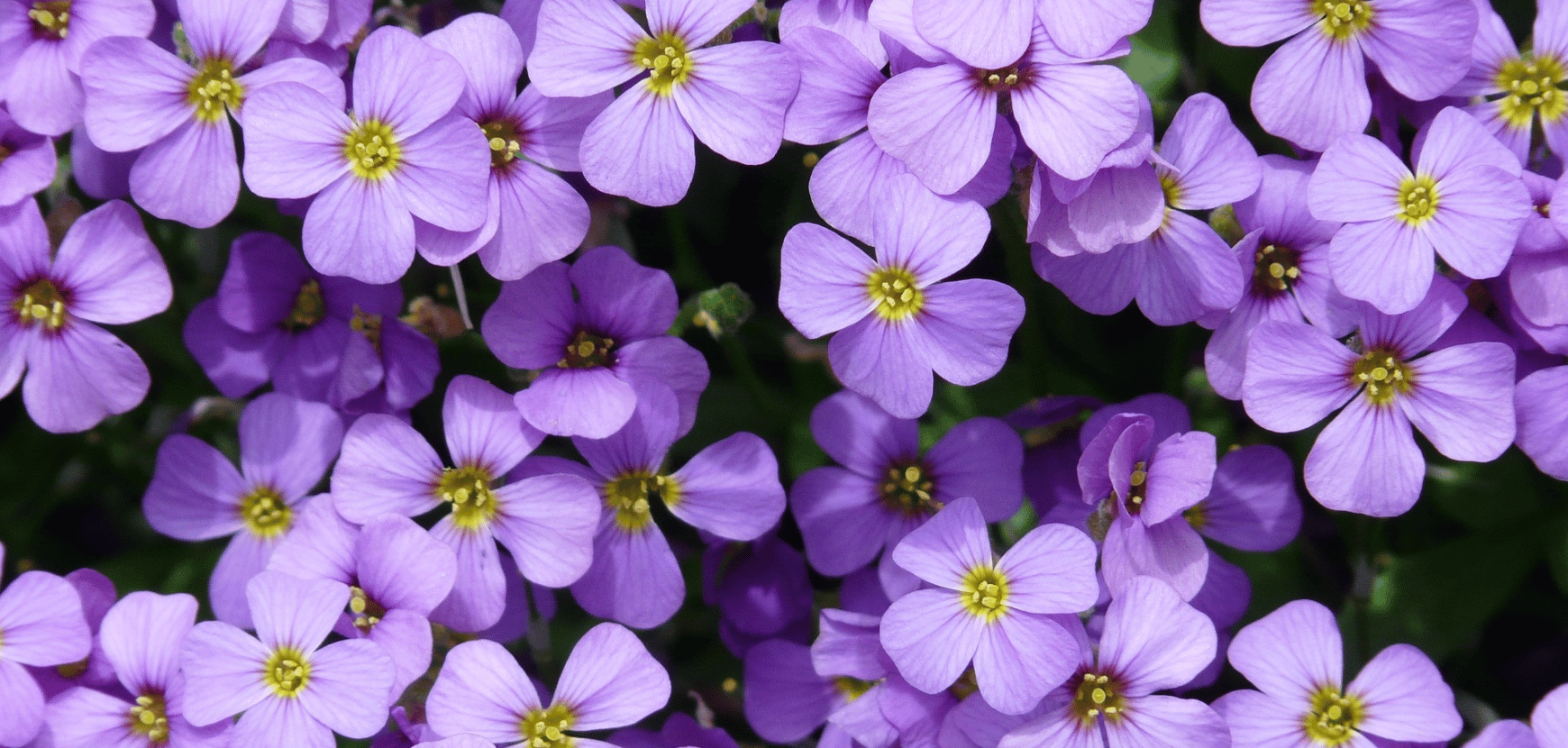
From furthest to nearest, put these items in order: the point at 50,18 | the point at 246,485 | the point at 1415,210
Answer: the point at 246,485 → the point at 50,18 → the point at 1415,210

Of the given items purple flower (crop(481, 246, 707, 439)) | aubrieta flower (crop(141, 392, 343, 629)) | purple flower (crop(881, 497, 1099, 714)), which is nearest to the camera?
purple flower (crop(881, 497, 1099, 714))

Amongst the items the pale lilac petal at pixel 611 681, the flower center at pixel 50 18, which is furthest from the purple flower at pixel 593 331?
the flower center at pixel 50 18

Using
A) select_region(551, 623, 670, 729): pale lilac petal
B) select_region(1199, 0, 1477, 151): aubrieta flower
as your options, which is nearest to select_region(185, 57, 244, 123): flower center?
select_region(551, 623, 670, 729): pale lilac petal

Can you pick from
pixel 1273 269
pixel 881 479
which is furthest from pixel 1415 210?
pixel 881 479

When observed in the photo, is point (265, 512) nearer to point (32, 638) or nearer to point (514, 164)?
point (32, 638)

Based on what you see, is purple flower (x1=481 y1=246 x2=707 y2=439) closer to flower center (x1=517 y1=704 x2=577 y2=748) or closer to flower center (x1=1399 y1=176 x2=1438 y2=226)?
flower center (x1=517 y1=704 x2=577 y2=748)

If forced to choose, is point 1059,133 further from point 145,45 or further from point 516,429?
point 145,45

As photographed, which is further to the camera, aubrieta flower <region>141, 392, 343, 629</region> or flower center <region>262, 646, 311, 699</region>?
aubrieta flower <region>141, 392, 343, 629</region>
